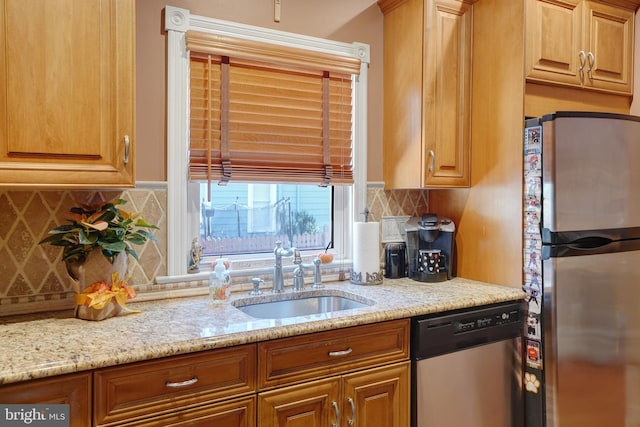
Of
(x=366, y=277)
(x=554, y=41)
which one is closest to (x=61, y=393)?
(x=366, y=277)

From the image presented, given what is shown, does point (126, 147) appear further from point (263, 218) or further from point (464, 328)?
point (464, 328)

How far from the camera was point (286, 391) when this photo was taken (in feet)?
5.19

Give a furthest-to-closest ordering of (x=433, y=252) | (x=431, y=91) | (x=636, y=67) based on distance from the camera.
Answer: (x=636, y=67) < (x=433, y=252) < (x=431, y=91)

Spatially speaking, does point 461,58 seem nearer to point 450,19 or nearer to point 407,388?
point 450,19

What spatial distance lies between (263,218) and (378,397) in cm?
105

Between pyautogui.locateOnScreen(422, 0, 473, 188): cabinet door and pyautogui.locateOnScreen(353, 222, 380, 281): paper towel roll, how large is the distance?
1.21 ft

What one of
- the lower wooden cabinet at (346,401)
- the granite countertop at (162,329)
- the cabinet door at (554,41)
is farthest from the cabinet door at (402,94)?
the lower wooden cabinet at (346,401)

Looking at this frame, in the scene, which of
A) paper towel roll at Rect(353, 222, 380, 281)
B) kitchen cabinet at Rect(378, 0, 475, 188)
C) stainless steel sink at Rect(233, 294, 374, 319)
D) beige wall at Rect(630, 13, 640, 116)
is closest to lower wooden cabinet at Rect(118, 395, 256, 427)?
stainless steel sink at Rect(233, 294, 374, 319)

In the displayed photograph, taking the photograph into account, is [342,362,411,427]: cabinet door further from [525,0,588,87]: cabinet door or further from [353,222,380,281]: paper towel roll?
[525,0,588,87]: cabinet door

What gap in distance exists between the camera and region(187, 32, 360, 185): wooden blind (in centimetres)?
207

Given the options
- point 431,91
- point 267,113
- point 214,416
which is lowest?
point 214,416

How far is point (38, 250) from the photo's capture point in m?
1.76

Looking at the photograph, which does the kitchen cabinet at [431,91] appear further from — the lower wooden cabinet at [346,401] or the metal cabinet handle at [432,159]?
the lower wooden cabinet at [346,401]

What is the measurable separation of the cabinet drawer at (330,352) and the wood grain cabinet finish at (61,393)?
523 millimetres
